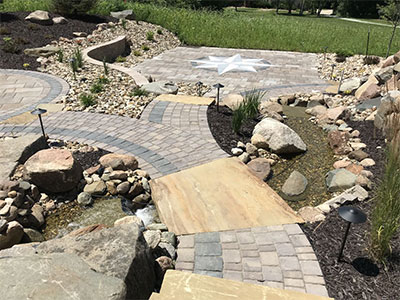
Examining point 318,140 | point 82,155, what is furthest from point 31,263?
point 318,140

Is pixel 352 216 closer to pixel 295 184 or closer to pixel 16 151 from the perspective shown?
pixel 295 184

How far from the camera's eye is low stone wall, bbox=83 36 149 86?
35.7 ft

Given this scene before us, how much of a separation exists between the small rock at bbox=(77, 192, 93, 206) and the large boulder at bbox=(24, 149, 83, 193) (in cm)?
23

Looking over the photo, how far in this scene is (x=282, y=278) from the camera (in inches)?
139

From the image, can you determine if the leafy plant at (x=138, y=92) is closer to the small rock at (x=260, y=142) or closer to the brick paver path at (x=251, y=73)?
the brick paver path at (x=251, y=73)

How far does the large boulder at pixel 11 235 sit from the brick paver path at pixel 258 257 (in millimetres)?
1962

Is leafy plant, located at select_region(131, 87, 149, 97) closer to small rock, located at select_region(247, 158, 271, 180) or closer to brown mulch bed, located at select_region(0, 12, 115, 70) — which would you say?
small rock, located at select_region(247, 158, 271, 180)

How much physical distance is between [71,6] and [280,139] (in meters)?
14.6

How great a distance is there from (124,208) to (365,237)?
3.34 meters

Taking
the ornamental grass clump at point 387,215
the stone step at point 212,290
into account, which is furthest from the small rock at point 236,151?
the stone step at point 212,290

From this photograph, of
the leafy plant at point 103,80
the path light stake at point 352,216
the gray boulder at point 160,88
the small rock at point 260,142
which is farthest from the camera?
the leafy plant at point 103,80

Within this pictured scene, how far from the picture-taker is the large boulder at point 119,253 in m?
2.78

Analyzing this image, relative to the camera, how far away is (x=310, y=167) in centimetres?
636

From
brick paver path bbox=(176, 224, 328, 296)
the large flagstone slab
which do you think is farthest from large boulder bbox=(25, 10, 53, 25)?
brick paver path bbox=(176, 224, 328, 296)
